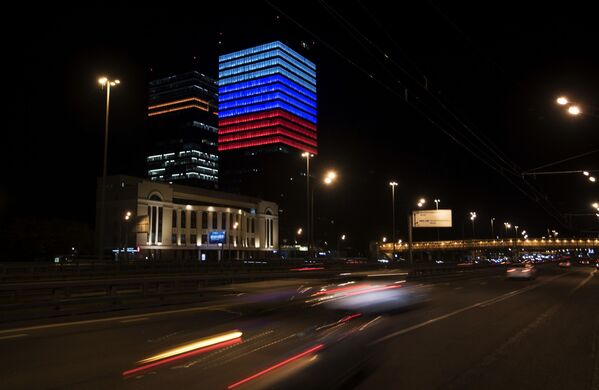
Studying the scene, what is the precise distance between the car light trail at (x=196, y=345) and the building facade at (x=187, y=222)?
73.8m

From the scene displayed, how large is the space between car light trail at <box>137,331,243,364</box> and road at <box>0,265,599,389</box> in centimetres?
2

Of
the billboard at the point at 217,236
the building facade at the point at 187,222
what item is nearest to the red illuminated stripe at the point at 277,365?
the building facade at the point at 187,222

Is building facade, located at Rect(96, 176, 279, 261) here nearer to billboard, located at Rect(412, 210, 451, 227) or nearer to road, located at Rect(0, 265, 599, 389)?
billboard, located at Rect(412, 210, 451, 227)

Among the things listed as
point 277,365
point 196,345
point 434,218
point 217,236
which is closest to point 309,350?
point 277,365

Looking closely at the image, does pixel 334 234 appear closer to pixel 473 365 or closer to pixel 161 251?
pixel 161 251

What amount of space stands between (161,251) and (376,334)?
9306 centimetres

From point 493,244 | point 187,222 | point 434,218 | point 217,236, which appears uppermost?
point 187,222

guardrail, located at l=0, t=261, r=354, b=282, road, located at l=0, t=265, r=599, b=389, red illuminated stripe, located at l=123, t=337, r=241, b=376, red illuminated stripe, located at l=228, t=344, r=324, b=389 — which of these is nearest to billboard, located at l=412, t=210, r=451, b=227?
guardrail, located at l=0, t=261, r=354, b=282

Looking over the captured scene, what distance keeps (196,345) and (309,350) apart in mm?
2359

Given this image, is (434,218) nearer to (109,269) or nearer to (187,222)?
(109,269)

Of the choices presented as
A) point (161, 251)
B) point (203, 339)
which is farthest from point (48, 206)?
point (203, 339)

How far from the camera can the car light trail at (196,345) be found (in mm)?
9960

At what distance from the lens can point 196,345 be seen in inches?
439

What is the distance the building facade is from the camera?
320 ft
